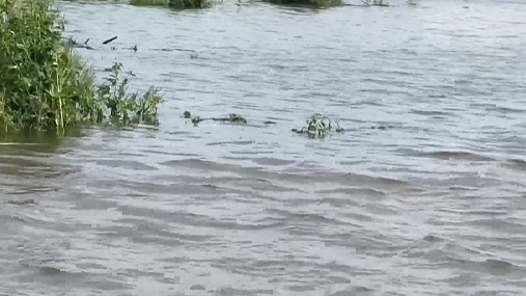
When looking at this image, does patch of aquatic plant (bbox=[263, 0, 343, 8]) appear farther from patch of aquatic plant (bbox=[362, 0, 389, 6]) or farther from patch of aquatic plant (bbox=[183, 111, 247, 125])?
patch of aquatic plant (bbox=[183, 111, 247, 125])

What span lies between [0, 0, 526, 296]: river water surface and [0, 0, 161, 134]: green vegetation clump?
36 centimetres

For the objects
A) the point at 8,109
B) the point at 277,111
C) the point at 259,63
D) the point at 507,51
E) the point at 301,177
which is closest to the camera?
the point at 301,177

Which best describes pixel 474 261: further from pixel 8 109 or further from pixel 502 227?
pixel 8 109

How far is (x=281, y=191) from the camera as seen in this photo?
28.7ft

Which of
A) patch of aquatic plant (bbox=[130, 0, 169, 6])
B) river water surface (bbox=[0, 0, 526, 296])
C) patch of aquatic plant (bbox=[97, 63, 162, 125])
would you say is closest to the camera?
river water surface (bbox=[0, 0, 526, 296])

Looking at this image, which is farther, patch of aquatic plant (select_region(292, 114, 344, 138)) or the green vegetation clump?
patch of aquatic plant (select_region(292, 114, 344, 138))

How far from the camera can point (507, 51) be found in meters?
21.2

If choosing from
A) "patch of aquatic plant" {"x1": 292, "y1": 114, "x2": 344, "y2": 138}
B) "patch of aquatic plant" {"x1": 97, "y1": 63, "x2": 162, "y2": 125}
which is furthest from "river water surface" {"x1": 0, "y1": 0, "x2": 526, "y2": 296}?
"patch of aquatic plant" {"x1": 97, "y1": 63, "x2": 162, "y2": 125}

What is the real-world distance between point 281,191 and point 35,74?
9.66 ft

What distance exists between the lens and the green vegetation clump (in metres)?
9.91

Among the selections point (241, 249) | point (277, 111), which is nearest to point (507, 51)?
point (277, 111)

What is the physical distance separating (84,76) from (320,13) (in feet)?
68.8

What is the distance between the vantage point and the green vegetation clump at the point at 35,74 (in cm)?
991

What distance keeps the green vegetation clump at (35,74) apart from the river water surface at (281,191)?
36 cm
